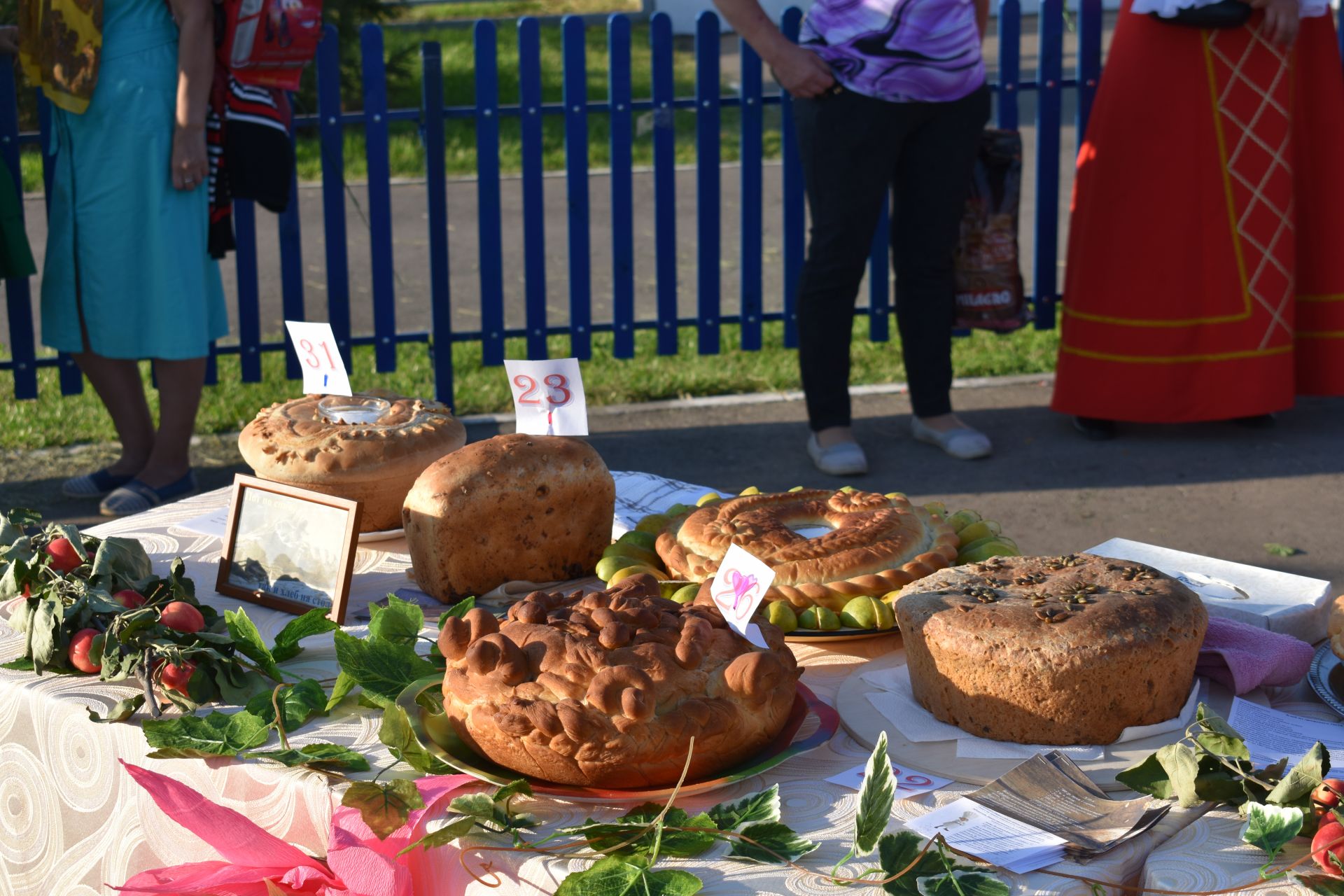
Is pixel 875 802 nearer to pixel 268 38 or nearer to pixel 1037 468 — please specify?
pixel 268 38

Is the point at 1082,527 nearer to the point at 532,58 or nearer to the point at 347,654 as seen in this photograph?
the point at 532,58

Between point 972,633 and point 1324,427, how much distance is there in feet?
13.7

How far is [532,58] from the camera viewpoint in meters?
5.52

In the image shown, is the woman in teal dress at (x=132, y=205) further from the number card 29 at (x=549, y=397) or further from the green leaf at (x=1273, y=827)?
the green leaf at (x=1273, y=827)

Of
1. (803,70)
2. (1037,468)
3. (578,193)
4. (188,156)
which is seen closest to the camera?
(188,156)

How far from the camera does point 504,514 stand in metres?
2.10

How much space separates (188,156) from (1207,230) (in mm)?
3101

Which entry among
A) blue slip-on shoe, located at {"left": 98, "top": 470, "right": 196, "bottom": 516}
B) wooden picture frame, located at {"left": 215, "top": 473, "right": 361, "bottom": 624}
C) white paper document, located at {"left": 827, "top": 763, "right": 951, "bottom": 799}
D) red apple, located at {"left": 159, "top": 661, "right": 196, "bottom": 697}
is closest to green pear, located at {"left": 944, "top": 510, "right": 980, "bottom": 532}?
white paper document, located at {"left": 827, "top": 763, "right": 951, "bottom": 799}

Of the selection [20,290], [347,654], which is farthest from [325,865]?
[20,290]

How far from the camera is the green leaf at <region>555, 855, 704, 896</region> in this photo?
1.30 m

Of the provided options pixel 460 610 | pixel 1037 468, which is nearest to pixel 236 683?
pixel 460 610

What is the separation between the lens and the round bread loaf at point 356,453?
2.25 meters

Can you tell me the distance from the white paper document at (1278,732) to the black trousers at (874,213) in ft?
9.36

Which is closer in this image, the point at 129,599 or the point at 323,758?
the point at 323,758
